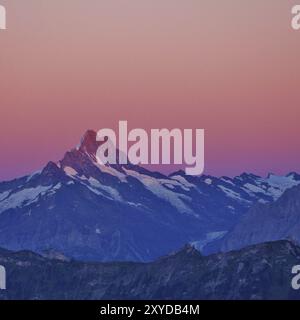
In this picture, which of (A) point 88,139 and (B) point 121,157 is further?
(A) point 88,139
